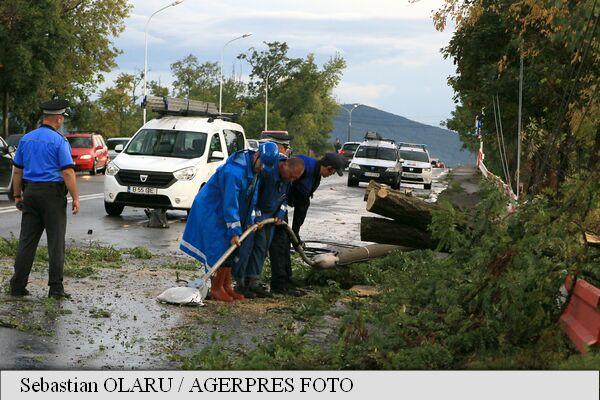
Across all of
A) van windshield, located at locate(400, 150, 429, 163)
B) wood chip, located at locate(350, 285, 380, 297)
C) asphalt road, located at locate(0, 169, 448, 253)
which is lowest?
van windshield, located at locate(400, 150, 429, 163)

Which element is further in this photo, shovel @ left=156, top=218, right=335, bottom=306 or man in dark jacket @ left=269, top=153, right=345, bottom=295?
man in dark jacket @ left=269, top=153, right=345, bottom=295

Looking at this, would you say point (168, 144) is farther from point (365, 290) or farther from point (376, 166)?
point (376, 166)

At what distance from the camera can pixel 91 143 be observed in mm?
45375

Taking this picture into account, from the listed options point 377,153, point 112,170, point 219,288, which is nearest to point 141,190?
point 112,170

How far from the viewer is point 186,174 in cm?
2005

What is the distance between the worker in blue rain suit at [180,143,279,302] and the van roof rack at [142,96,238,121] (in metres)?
10.8

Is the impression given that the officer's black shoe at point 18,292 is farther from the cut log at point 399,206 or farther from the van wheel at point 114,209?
the van wheel at point 114,209

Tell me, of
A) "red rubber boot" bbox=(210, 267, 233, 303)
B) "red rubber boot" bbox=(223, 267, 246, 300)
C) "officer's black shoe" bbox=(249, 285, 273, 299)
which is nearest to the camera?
"red rubber boot" bbox=(210, 267, 233, 303)

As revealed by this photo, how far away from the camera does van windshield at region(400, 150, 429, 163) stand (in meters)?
49.2

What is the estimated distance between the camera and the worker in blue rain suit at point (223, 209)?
34.5 feet

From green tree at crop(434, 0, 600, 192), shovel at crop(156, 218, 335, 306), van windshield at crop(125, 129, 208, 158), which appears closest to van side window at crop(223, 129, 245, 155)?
van windshield at crop(125, 129, 208, 158)

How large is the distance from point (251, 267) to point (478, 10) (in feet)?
33.6

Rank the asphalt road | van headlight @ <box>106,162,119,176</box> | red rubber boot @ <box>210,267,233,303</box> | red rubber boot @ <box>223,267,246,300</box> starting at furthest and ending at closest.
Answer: van headlight @ <box>106,162,119,176</box> < the asphalt road < red rubber boot @ <box>223,267,246,300</box> < red rubber boot @ <box>210,267,233,303</box>

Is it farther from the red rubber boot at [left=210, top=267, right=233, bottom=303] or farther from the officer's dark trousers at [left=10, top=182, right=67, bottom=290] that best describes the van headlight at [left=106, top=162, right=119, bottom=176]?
the officer's dark trousers at [left=10, top=182, right=67, bottom=290]
